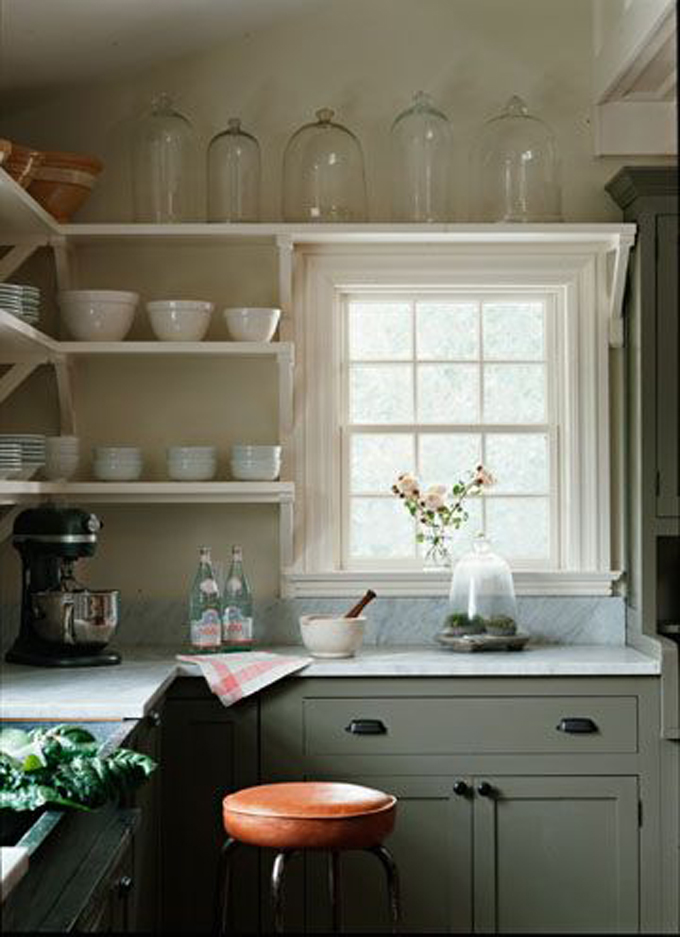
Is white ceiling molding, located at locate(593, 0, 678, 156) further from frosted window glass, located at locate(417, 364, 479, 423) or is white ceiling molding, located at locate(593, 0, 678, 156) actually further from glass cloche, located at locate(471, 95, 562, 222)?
frosted window glass, located at locate(417, 364, 479, 423)

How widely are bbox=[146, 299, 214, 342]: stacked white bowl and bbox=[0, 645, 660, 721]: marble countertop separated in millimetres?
908

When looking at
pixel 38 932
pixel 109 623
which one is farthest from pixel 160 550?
pixel 38 932

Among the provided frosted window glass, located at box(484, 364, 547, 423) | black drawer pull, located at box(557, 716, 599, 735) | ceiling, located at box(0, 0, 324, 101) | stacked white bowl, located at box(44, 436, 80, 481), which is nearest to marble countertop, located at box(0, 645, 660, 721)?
black drawer pull, located at box(557, 716, 599, 735)

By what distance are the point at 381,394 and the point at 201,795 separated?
1365 mm

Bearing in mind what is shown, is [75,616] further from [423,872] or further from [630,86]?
[630,86]

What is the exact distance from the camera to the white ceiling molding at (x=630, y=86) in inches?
168

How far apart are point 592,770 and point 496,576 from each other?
0.63 m

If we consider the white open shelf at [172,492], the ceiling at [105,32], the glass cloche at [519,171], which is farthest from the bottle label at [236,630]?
the ceiling at [105,32]

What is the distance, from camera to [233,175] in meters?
4.72

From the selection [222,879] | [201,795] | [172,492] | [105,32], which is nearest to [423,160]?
[105,32]

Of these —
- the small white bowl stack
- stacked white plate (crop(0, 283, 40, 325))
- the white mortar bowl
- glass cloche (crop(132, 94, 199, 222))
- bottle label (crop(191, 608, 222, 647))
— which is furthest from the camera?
glass cloche (crop(132, 94, 199, 222))

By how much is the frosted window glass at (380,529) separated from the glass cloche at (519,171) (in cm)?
91

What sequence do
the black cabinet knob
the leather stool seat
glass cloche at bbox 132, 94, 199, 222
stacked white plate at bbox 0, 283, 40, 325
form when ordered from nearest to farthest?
the black cabinet knob → the leather stool seat → stacked white plate at bbox 0, 283, 40, 325 → glass cloche at bbox 132, 94, 199, 222

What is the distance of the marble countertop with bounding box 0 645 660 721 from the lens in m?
3.59
